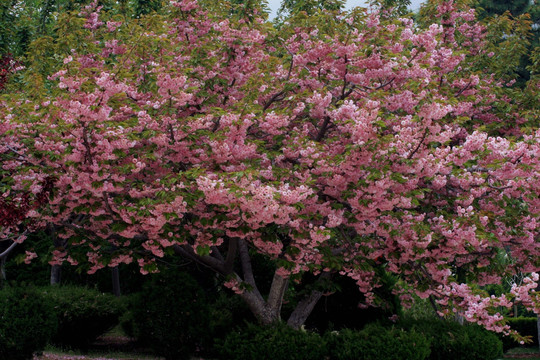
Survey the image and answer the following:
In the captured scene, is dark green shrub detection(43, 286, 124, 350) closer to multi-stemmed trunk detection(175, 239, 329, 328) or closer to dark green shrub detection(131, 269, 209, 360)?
dark green shrub detection(131, 269, 209, 360)

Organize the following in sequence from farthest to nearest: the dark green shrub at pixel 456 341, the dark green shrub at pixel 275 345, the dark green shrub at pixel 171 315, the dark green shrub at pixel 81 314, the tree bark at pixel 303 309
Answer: the dark green shrub at pixel 81 314 → the tree bark at pixel 303 309 → the dark green shrub at pixel 456 341 → the dark green shrub at pixel 171 315 → the dark green shrub at pixel 275 345

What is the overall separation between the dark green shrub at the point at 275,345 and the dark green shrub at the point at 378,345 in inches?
13.2

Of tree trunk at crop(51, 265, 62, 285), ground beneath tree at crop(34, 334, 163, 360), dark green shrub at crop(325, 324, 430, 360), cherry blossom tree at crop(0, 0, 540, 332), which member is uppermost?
cherry blossom tree at crop(0, 0, 540, 332)

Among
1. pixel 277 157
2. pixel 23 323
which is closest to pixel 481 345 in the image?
pixel 277 157

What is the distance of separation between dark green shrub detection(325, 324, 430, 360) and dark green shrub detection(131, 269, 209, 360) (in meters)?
2.74

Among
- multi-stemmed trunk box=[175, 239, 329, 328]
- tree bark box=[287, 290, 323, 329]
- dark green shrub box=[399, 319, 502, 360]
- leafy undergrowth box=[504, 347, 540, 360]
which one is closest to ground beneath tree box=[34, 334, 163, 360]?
multi-stemmed trunk box=[175, 239, 329, 328]

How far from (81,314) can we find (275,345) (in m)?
4.76

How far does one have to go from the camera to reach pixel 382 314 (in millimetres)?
12844

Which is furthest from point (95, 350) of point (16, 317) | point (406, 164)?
point (406, 164)

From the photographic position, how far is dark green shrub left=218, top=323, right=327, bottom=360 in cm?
969

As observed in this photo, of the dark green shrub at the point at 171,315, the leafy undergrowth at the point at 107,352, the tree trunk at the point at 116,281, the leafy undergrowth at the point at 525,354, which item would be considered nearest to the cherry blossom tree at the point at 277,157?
the dark green shrub at the point at 171,315

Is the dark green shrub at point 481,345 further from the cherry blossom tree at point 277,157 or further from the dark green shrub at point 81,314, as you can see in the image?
the dark green shrub at point 81,314

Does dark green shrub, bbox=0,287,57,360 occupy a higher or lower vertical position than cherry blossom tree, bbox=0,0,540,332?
lower

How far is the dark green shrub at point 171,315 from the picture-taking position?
1092cm
